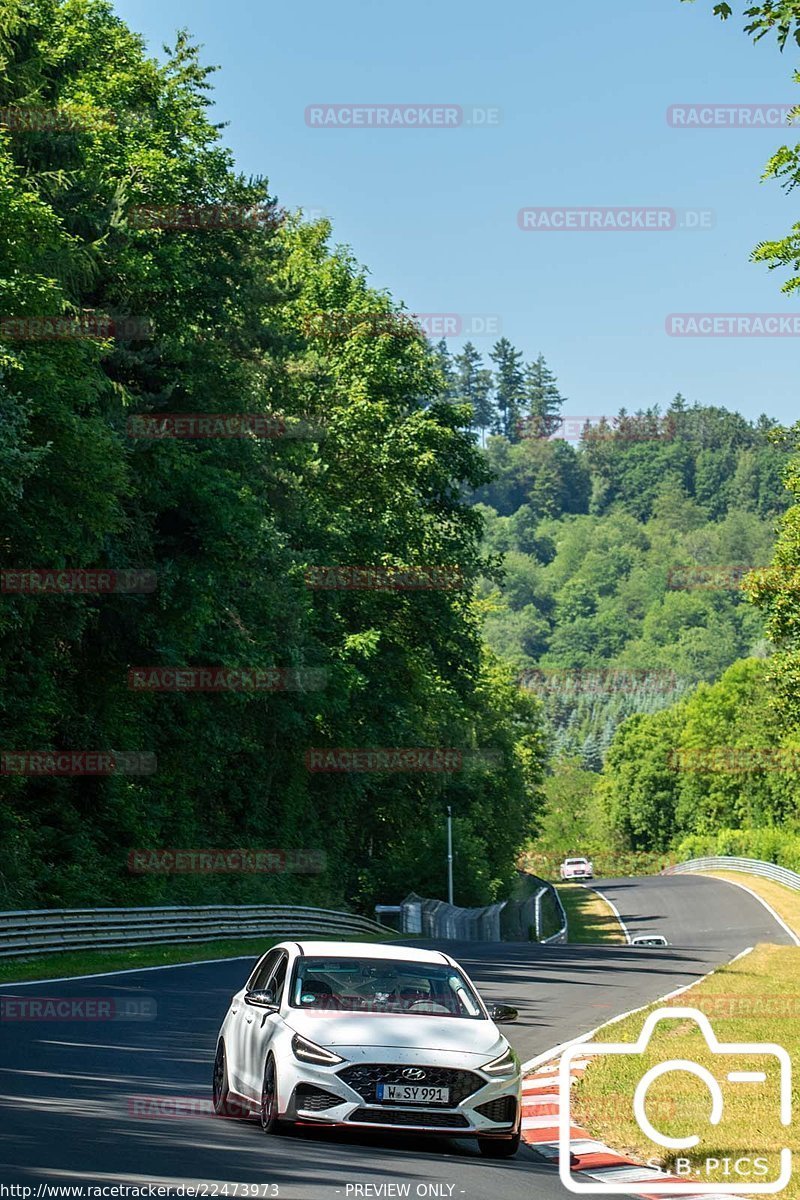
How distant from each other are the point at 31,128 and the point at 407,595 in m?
21.0

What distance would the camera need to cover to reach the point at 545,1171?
10.6m

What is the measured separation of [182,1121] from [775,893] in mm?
77653

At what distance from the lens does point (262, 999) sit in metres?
11.9

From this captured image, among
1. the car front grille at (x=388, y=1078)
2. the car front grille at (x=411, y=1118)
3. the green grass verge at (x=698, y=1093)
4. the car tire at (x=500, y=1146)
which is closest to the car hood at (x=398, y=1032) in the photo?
the car front grille at (x=388, y=1078)

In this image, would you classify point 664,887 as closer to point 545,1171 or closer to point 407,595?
point 407,595

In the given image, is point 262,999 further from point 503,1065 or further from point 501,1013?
point 503,1065

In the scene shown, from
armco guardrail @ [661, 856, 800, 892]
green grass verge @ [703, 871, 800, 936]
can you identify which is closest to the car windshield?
green grass verge @ [703, 871, 800, 936]

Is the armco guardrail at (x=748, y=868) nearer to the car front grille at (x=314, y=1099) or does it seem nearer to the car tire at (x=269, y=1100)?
the car tire at (x=269, y=1100)

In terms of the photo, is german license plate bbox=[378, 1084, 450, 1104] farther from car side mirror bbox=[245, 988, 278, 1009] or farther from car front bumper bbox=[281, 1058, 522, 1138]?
car side mirror bbox=[245, 988, 278, 1009]

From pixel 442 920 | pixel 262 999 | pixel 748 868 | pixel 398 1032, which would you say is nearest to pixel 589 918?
pixel 748 868

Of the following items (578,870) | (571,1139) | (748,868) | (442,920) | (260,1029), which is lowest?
(578,870)

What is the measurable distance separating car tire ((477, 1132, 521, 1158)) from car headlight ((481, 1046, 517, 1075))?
41 cm

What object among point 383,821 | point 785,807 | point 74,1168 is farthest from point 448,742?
point 785,807

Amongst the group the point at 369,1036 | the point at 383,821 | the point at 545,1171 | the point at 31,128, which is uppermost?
the point at 31,128
